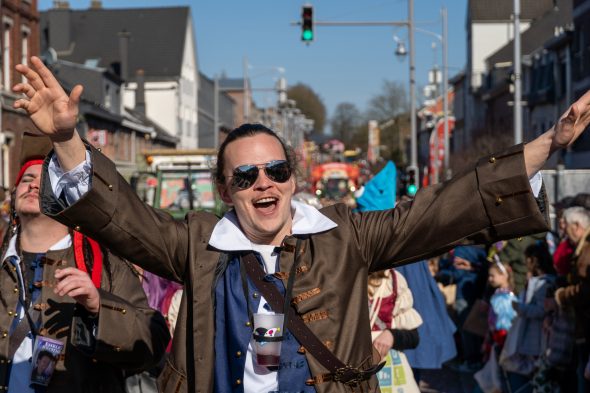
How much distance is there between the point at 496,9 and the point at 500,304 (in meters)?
67.1

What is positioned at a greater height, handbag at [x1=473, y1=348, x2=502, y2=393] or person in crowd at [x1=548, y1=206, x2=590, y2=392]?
person in crowd at [x1=548, y1=206, x2=590, y2=392]

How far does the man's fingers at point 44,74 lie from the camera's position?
3.33 meters

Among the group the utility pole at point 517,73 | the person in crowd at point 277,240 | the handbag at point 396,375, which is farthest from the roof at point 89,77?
the person in crowd at point 277,240

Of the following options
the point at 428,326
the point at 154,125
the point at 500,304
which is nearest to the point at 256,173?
the point at 428,326

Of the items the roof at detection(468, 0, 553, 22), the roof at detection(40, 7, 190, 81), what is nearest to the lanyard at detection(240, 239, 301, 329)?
the roof at detection(40, 7, 190, 81)

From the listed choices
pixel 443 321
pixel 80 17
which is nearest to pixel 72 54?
pixel 80 17

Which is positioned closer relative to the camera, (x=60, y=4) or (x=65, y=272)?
(x=65, y=272)

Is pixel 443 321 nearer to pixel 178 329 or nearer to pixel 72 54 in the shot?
pixel 178 329

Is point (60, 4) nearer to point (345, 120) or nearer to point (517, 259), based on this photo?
point (517, 259)

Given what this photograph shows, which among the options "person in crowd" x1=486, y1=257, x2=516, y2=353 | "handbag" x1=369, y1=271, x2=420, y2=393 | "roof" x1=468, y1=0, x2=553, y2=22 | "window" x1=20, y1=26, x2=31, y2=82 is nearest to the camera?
"handbag" x1=369, y1=271, x2=420, y2=393

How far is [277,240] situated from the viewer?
389 centimetres

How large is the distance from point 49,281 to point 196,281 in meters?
1.27

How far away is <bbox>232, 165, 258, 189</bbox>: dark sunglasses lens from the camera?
12.5 ft

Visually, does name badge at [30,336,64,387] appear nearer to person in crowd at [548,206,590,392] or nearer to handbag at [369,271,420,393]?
handbag at [369,271,420,393]
